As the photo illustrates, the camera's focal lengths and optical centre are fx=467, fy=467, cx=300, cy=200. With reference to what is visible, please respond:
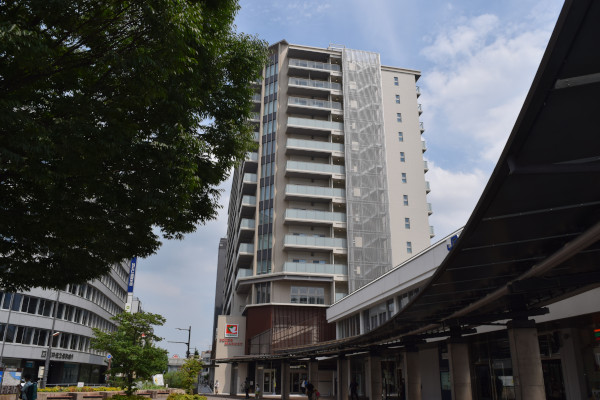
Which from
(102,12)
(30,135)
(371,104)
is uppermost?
(371,104)

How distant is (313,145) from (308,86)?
25.9ft

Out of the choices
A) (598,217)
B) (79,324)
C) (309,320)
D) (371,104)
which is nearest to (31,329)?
(79,324)

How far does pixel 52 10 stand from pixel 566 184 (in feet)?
24.6

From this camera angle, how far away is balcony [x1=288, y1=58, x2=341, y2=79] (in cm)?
5695

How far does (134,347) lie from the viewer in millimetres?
31562

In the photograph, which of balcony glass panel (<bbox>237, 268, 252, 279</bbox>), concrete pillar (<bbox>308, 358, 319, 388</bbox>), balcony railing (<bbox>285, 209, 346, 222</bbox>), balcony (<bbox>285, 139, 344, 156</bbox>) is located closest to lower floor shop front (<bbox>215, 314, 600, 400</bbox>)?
concrete pillar (<bbox>308, 358, 319, 388</bbox>)

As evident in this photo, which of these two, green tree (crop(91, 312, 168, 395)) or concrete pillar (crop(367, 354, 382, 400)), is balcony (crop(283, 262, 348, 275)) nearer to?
green tree (crop(91, 312, 168, 395))

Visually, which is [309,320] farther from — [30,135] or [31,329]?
[30,135]

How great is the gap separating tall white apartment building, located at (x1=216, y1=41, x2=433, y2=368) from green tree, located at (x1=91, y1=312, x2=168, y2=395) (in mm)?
14384

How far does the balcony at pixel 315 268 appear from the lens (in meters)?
48.2

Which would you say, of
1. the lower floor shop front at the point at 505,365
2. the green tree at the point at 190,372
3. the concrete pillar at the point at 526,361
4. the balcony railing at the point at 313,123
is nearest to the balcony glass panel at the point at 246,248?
the balcony railing at the point at 313,123

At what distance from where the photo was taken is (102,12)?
7.36 m

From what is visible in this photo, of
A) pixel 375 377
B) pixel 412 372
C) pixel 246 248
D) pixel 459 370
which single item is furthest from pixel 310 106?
pixel 459 370

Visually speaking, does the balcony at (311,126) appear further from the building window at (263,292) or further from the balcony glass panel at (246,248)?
the building window at (263,292)
